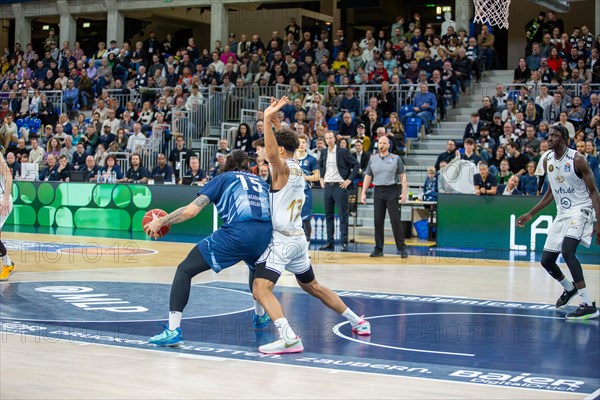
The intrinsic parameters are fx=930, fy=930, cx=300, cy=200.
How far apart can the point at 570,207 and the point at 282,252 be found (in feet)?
12.5

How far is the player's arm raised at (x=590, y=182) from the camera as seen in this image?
31.8 feet

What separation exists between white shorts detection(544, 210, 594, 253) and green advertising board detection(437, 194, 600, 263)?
728 centimetres

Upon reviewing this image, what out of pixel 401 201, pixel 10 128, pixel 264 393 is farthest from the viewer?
pixel 10 128

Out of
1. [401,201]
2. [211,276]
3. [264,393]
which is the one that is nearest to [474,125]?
[401,201]

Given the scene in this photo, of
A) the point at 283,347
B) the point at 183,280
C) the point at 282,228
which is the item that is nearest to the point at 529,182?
the point at 282,228

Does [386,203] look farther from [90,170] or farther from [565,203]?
[90,170]

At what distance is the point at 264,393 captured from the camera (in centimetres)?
615

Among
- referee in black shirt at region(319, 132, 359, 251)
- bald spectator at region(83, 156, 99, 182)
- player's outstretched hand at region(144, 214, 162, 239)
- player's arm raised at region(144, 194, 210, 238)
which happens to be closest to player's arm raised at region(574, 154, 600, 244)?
player's arm raised at region(144, 194, 210, 238)

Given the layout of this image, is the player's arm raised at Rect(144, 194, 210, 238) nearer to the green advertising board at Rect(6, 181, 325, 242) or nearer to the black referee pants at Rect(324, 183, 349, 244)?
the black referee pants at Rect(324, 183, 349, 244)

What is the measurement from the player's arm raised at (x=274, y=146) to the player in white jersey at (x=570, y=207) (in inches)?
140

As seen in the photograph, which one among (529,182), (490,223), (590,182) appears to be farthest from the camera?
(529,182)

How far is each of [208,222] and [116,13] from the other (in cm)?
1504

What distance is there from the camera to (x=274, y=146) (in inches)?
300

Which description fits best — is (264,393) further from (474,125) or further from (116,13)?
(116,13)
